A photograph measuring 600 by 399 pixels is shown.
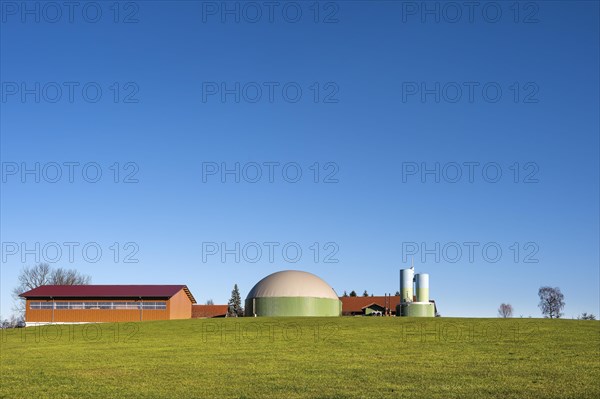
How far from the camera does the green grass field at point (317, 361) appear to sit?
18.8 m

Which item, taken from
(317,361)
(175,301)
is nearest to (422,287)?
(175,301)

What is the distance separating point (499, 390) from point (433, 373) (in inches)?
171

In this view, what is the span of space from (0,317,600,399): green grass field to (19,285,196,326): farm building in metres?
24.2

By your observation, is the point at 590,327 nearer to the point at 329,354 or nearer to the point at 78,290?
the point at 329,354

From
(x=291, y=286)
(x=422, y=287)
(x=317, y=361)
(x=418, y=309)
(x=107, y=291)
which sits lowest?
(x=418, y=309)

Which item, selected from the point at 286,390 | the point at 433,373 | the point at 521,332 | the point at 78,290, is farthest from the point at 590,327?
the point at 78,290

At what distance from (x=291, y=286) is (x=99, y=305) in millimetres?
24813

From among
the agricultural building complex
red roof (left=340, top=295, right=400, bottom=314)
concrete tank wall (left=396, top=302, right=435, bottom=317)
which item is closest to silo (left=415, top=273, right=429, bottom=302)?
the agricultural building complex

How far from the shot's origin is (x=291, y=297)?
6638 centimetres

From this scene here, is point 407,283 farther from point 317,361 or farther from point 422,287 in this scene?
point 317,361

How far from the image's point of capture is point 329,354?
30.4 meters

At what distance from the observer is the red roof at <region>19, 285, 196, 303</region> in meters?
75.8

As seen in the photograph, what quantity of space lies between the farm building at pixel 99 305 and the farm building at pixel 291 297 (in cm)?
1208

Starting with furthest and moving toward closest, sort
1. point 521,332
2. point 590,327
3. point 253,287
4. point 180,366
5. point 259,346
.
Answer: point 253,287
point 590,327
point 521,332
point 259,346
point 180,366
